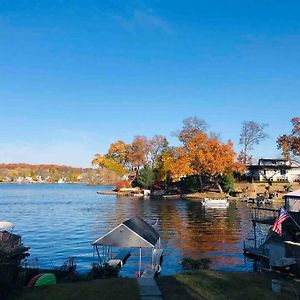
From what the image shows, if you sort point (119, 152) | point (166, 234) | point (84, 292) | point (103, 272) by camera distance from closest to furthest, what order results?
point (84, 292), point (103, 272), point (166, 234), point (119, 152)

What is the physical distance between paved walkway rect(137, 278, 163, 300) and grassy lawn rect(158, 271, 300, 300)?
0.95 feet

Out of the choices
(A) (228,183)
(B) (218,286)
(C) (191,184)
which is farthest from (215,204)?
(B) (218,286)

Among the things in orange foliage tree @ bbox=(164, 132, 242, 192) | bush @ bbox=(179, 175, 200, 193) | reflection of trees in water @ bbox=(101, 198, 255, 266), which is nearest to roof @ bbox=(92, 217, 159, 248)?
reflection of trees in water @ bbox=(101, 198, 255, 266)

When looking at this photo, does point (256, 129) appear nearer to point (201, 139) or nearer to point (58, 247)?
point (201, 139)

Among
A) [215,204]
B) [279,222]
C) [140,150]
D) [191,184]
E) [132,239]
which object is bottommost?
[215,204]

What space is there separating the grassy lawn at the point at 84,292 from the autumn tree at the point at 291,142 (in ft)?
282

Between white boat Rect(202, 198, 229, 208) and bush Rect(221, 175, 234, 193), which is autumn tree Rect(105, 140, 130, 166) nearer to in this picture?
bush Rect(221, 175, 234, 193)

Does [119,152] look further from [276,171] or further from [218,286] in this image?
[218,286]

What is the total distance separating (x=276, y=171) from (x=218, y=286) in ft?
333

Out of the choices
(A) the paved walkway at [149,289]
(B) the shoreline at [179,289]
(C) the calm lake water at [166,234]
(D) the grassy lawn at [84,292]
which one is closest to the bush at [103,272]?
(C) the calm lake water at [166,234]

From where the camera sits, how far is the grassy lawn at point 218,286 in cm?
1794

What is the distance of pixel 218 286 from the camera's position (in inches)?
762

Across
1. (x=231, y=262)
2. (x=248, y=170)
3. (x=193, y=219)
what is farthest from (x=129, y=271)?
(x=248, y=170)

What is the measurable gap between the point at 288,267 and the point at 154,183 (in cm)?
10119
